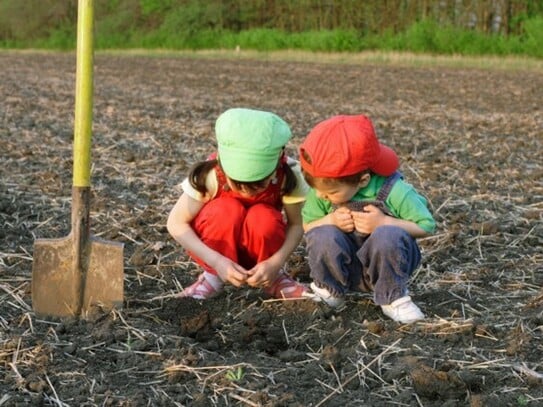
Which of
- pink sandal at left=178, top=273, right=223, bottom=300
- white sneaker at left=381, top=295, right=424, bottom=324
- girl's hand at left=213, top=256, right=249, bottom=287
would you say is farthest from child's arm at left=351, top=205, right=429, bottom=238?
pink sandal at left=178, top=273, right=223, bottom=300

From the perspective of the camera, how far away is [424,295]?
374 cm

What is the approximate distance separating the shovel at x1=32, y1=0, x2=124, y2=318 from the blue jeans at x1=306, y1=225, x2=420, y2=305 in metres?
0.78

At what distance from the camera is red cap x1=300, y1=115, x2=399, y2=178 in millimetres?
3164

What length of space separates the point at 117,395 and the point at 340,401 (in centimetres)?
69

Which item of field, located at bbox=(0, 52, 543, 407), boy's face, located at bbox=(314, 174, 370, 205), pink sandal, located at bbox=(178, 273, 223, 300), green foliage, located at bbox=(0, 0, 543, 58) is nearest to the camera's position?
field, located at bbox=(0, 52, 543, 407)

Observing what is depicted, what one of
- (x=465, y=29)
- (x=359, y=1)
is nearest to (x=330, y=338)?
(x=465, y=29)

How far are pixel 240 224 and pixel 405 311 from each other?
741mm

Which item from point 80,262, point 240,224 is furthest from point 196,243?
point 80,262

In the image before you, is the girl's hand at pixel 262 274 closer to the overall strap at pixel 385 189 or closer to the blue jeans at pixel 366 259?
the blue jeans at pixel 366 259

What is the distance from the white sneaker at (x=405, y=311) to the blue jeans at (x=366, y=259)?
22 millimetres

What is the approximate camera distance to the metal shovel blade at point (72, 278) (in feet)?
11.1

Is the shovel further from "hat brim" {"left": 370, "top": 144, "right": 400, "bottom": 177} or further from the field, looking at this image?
"hat brim" {"left": 370, "top": 144, "right": 400, "bottom": 177}

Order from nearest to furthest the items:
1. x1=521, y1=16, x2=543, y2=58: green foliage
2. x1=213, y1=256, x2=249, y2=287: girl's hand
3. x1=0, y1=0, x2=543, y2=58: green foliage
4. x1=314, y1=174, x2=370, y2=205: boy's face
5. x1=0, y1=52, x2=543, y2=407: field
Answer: x1=0, y1=52, x2=543, y2=407: field
x1=314, y1=174, x2=370, y2=205: boy's face
x1=213, y1=256, x2=249, y2=287: girl's hand
x1=521, y1=16, x2=543, y2=58: green foliage
x1=0, y1=0, x2=543, y2=58: green foliage

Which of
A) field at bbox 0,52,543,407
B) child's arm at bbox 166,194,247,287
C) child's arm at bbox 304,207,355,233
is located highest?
child's arm at bbox 304,207,355,233
